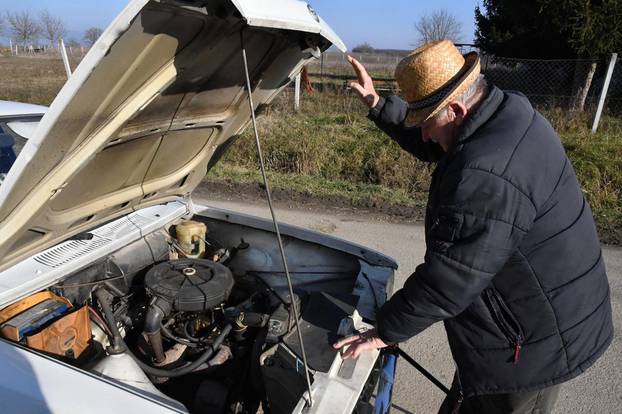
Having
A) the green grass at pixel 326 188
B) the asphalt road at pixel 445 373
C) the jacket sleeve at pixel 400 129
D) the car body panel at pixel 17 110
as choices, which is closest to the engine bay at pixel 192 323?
the jacket sleeve at pixel 400 129

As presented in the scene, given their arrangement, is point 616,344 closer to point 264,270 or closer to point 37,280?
point 264,270

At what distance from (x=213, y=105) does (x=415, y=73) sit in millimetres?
1036

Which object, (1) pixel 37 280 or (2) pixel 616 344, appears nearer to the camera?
(1) pixel 37 280

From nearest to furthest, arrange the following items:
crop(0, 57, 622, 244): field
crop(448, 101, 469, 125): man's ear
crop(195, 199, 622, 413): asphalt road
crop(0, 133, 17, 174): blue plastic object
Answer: crop(448, 101, 469, 125): man's ear → crop(0, 133, 17, 174): blue plastic object → crop(195, 199, 622, 413): asphalt road → crop(0, 57, 622, 244): field

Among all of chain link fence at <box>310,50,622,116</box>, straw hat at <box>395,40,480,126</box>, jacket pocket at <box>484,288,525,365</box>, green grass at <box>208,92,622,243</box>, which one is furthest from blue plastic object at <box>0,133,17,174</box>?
chain link fence at <box>310,50,622,116</box>

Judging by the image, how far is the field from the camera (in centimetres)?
651

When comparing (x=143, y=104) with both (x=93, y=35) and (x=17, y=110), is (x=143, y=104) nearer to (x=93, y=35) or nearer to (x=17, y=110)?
(x=17, y=110)

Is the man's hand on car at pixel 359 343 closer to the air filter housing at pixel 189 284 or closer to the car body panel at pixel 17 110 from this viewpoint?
the air filter housing at pixel 189 284

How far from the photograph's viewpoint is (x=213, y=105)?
2297mm

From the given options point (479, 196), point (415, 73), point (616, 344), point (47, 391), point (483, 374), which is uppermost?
point (415, 73)

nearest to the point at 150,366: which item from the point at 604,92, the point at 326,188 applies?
the point at 326,188

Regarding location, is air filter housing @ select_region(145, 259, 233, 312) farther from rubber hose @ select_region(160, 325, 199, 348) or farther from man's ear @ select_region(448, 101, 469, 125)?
man's ear @ select_region(448, 101, 469, 125)

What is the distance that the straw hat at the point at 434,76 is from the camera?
5.35 ft

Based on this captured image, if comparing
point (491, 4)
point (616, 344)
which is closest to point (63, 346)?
point (616, 344)
